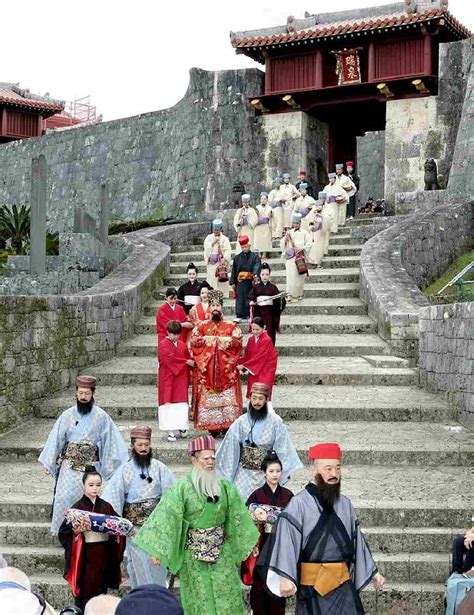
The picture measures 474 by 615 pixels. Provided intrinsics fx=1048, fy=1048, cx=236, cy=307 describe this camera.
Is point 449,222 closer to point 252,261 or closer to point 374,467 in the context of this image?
point 252,261

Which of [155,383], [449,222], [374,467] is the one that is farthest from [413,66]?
[374,467]

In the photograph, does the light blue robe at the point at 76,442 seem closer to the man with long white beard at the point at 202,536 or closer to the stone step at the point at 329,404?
the man with long white beard at the point at 202,536

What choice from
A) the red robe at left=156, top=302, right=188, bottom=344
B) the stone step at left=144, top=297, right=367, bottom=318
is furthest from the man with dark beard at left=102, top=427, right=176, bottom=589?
the stone step at left=144, top=297, right=367, bottom=318

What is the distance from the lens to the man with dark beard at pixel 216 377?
1017cm

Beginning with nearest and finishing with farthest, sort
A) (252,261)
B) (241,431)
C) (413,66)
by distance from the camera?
(241,431) → (252,261) → (413,66)

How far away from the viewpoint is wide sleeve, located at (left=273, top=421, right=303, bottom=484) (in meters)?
7.66

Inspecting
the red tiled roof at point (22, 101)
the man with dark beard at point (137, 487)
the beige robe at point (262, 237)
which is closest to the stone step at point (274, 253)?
the beige robe at point (262, 237)

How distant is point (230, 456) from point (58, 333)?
4.83 m

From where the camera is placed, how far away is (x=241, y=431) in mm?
7812

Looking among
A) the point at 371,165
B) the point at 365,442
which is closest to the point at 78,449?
the point at 365,442

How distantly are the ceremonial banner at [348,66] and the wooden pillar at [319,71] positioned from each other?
1.47 feet

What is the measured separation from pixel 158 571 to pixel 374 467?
2978mm

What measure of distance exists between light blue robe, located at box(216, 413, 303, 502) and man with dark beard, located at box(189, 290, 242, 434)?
7.65 feet

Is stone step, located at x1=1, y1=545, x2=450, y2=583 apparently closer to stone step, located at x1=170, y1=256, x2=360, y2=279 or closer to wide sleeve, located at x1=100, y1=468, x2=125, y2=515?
wide sleeve, located at x1=100, y1=468, x2=125, y2=515
